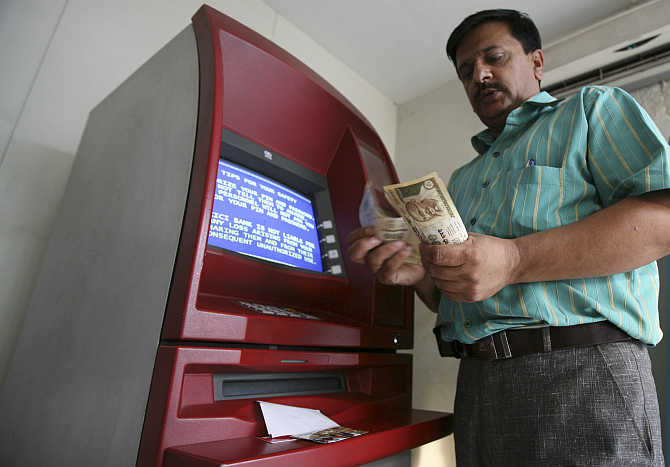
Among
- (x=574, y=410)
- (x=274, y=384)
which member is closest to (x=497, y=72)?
(x=574, y=410)

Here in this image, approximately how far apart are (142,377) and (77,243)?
580 millimetres

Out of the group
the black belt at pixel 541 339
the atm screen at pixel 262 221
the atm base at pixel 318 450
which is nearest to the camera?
the atm base at pixel 318 450

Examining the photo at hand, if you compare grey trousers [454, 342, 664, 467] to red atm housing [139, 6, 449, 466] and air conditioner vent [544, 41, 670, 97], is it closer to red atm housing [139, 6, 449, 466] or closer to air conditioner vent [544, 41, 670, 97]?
red atm housing [139, 6, 449, 466]

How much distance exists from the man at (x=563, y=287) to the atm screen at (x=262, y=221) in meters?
0.18

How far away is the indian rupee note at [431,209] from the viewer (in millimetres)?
779

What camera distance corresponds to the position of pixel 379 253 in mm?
1048

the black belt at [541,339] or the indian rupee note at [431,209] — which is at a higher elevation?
the indian rupee note at [431,209]

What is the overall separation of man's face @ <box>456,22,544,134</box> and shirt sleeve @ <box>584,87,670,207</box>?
296mm

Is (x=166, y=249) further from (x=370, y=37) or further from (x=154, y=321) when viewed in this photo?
(x=370, y=37)

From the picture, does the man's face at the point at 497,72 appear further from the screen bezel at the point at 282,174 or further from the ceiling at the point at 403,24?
the ceiling at the point at 403,24

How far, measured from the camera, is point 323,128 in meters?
1.31

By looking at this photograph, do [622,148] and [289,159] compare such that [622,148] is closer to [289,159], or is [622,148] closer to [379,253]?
[379,253]

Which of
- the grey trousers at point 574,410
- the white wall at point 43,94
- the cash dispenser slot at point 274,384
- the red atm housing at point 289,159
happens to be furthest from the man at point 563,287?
the white wall at point 43,94

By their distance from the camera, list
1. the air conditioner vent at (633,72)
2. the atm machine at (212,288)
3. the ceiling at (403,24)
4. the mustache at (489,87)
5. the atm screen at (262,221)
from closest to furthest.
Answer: the atm machine at (212,288) < the atm screen at (262,221) < the mustache at (489,87) < the air conditioner vent at (633,72) < the ceiling at (403,24)
